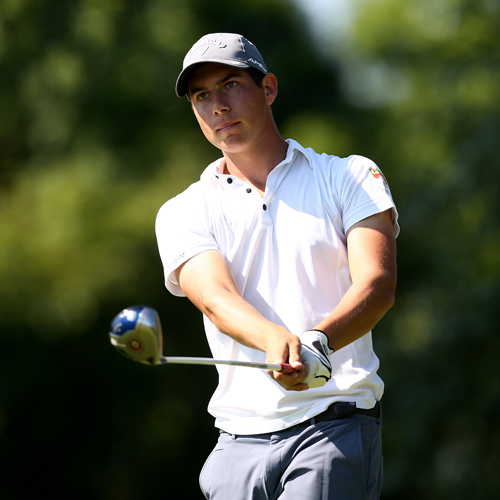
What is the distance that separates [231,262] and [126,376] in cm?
695

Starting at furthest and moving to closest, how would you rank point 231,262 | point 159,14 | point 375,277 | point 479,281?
point 159,14
point 479,281
point 231,262
point 375,277

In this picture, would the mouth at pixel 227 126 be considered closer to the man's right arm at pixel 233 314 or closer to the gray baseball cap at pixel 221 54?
the gray baseball cap at pixel 221 54

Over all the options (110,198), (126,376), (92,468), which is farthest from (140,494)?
(110,198)

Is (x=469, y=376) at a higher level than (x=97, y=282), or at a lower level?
lower

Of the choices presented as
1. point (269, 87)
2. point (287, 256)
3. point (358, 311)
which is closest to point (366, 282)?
point (358, 311)

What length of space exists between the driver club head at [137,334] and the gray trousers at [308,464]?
44 cm

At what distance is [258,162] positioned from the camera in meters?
2.42

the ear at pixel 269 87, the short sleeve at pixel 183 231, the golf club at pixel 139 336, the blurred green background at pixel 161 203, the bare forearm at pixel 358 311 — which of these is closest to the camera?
the golf club at pixel 139 336

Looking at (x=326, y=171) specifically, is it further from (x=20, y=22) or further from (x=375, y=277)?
(x=20, y=22)

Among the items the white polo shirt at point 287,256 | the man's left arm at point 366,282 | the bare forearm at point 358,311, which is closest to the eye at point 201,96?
the white polo shirt at point 287,256

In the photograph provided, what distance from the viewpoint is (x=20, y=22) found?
10.6 m

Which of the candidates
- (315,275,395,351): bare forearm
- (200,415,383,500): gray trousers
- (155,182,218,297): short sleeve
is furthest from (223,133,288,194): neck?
(200,415,383,500): gray trousers

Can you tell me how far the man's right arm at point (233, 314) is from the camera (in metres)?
1.94

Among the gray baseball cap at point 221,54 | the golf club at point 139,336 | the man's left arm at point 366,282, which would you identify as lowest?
the golf club at point 139,336
